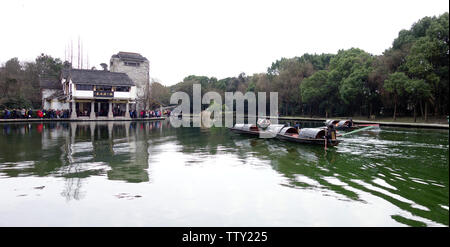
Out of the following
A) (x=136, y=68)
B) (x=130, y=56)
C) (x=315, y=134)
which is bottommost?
(x=315, y=134)

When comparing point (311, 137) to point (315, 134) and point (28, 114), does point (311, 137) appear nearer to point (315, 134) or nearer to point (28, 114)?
point (315, 134)

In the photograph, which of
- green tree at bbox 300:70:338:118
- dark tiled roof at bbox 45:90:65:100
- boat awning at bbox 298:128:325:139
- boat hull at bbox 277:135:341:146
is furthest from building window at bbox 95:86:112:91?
boat awning at bbox 298:128:325:139

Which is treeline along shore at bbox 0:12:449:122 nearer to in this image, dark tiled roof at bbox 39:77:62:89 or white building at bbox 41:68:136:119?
dark tiled roof at bbox 39:77:62:89

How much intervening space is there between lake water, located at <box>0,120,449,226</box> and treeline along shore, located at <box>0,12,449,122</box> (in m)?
21.3

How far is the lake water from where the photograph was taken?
621 centimetres

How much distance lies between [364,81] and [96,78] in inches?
1456

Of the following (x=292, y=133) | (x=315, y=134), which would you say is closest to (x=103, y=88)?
(x=292, y=133)

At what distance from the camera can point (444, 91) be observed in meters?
32.8

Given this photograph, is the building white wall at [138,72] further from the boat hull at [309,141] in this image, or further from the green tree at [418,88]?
the green tree at [418,88]

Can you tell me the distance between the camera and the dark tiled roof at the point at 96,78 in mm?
40787

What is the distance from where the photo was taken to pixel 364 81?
1667 inches

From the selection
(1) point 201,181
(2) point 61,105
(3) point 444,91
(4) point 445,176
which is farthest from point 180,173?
(2) point 61,105

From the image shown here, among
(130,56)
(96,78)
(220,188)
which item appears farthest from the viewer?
(130,56)

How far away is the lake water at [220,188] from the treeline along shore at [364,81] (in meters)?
21.3
